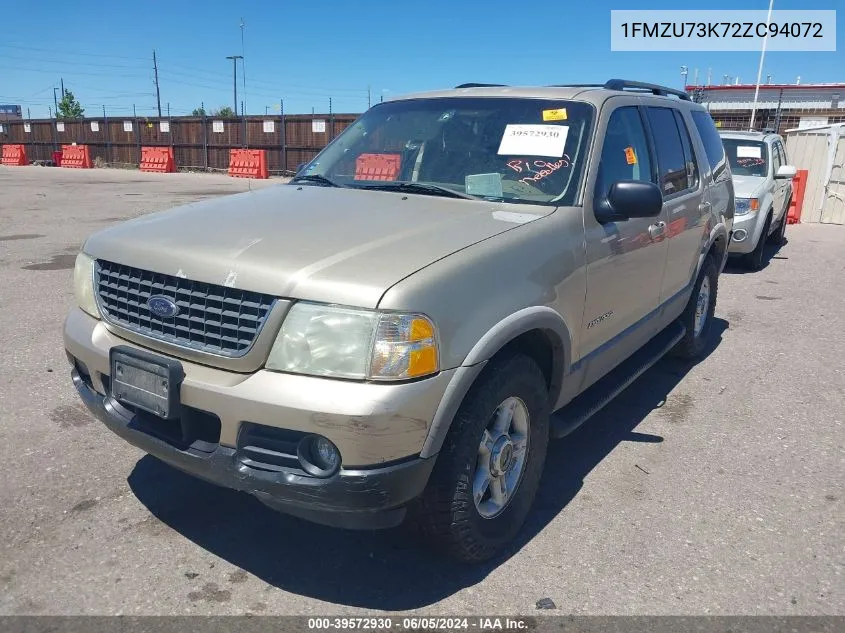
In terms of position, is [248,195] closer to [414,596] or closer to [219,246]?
[219,246]

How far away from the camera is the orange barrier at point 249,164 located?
29.0 m

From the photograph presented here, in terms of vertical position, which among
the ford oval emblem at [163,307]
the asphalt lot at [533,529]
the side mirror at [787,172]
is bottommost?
the asphalt lot at [533,529]

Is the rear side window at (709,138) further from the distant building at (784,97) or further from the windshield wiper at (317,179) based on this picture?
the distant building at (784,97)

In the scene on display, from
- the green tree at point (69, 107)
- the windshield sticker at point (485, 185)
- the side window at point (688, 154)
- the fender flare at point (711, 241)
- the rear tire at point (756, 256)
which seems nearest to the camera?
the windshield sticker at point (485, 185)

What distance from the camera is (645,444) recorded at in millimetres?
4168

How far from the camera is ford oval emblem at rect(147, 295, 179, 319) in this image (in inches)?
102

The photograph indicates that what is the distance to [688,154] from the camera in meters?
4.94

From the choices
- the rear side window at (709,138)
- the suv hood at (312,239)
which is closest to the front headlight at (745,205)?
the rear side window at (709,138)

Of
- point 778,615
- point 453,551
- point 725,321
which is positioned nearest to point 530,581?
point 453,551

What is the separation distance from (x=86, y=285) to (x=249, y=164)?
27623 mm

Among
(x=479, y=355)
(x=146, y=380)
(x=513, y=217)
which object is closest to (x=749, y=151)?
(x=513, y=217)

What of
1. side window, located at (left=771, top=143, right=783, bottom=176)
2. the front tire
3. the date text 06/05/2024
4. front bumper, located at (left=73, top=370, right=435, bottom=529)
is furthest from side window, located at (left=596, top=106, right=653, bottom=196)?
side window, located at (left=771, top=143, right=783, bottom=176)

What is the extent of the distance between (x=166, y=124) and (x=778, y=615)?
3540 cm

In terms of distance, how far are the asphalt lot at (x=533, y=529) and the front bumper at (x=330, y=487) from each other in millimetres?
466
